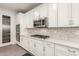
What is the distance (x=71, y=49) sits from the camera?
1.74 meters

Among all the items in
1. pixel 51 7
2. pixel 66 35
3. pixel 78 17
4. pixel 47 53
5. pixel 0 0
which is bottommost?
pixel 47 53

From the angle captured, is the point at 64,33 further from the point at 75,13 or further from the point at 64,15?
the point at 75,13

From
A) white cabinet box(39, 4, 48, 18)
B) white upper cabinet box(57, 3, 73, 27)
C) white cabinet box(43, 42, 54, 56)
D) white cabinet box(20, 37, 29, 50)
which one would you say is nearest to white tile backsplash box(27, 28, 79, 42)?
white upper cabinet box(57, 3, 73, 27)

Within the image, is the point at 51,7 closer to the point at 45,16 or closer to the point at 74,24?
the point at 45,16

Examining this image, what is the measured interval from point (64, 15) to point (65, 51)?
1019 mm

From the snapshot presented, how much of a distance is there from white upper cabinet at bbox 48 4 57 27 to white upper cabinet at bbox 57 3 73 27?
0.17 m

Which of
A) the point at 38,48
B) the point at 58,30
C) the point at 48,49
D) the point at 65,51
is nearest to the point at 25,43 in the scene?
the point at 38,48

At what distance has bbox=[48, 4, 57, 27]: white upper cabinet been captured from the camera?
250cm

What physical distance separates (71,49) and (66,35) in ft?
2.65

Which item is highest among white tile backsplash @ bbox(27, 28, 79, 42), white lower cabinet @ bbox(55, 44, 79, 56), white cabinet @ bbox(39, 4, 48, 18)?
white cabinet @ bbox(39, 4, 48, 18)

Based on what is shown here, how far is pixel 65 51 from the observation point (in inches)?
74.1

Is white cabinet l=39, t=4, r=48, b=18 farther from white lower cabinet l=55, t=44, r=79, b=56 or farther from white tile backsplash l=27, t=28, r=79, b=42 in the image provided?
white lower cabinet l=55, t=44, r=79, b=56

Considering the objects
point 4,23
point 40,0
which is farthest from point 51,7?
point 4,23

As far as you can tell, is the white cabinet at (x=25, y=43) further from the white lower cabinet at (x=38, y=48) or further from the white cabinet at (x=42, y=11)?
the white cabinet at (x=42, y=11)
